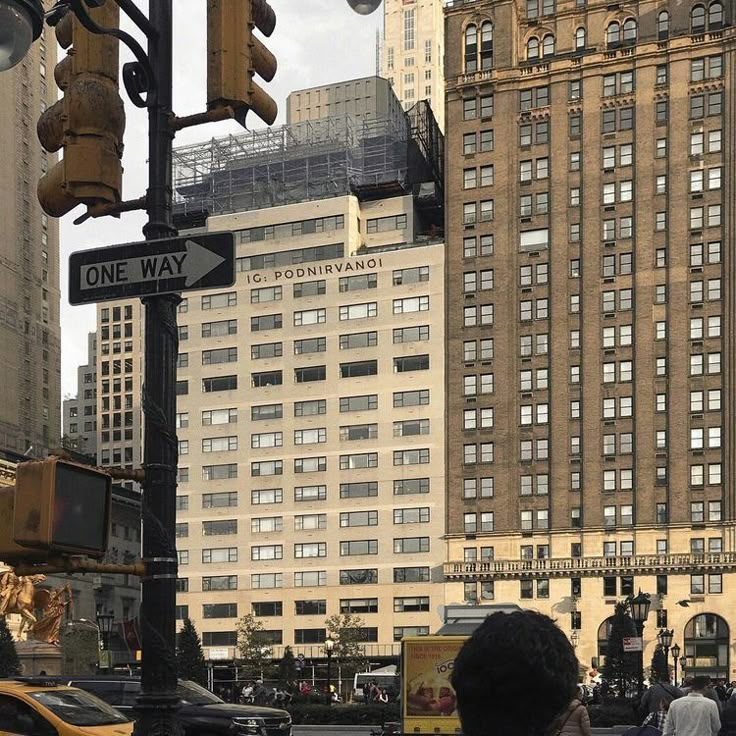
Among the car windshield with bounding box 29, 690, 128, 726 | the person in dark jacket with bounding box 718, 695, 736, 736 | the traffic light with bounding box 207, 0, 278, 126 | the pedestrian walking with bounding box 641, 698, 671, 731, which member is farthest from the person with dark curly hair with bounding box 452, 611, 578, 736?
the pedestrian walking with bounding box 641, 698, 671, 731

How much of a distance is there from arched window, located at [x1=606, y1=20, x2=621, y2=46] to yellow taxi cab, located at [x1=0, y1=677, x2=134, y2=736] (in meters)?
101

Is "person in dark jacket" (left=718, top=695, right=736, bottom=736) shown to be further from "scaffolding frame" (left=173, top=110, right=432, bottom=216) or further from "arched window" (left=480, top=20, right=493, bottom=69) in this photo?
"scaffolding frame" (left=173, top=110, right=432, bottom=216)

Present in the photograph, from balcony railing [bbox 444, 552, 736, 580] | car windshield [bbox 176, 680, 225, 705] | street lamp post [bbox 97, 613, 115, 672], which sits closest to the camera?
car windshield [bbox 176, 680, 225, 705]

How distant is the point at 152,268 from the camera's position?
939 centimetres

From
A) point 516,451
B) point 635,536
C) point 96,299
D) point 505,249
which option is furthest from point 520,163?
point 96,299

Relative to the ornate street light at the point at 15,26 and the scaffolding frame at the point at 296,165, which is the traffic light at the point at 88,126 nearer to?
the ornate street light at the point at 15,26

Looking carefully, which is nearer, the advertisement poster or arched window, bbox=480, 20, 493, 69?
the advertisement poster

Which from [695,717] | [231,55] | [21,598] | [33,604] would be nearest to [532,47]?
[33,604]

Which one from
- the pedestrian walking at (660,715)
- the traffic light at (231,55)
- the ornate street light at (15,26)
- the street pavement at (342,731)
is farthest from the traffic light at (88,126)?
the street pavement at (342,731)

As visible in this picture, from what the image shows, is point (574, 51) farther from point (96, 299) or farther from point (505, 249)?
point (96, 299)

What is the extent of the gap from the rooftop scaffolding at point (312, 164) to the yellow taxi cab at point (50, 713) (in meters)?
102

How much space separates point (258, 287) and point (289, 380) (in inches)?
350

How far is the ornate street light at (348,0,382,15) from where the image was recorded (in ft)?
35.3

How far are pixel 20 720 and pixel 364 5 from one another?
11.7 meters
